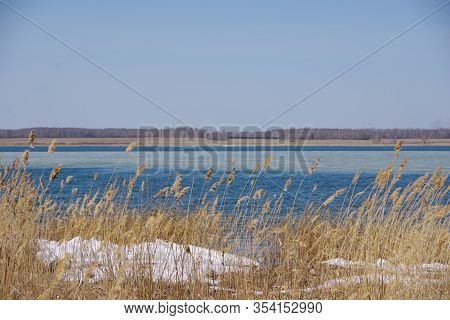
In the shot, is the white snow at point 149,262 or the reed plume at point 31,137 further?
the reed plume at point 31,137

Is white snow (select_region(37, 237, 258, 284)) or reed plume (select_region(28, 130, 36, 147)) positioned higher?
reed plume (select_region(28, 130, 36, 147))

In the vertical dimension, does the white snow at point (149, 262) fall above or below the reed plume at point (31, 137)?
below

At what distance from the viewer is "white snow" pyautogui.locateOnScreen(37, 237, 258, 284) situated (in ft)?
18.9

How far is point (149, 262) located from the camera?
19.1 ft

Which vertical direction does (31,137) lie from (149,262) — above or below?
above

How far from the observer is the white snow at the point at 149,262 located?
18.9 ft

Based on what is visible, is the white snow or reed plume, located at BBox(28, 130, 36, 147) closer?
the white snow

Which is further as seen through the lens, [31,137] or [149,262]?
[31,137]

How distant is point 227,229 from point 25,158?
10.8 feet

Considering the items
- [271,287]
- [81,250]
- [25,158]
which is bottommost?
[271,287]
